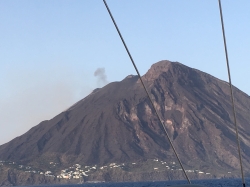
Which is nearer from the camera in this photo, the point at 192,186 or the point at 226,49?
the point at 192,186

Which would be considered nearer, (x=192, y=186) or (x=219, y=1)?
(x=192, y=186)

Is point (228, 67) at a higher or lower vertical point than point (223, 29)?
lower

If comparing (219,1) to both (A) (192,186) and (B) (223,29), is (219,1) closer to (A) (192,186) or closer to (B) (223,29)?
(B) (223,29)

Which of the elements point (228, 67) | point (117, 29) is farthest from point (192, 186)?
point (117, 29)

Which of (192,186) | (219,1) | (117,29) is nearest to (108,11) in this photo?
(117,29)

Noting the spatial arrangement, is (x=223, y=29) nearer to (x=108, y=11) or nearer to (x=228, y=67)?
(x=228, y=67)

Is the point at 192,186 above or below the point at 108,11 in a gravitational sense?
below

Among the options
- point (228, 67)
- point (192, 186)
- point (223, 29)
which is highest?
point (223, 29)
